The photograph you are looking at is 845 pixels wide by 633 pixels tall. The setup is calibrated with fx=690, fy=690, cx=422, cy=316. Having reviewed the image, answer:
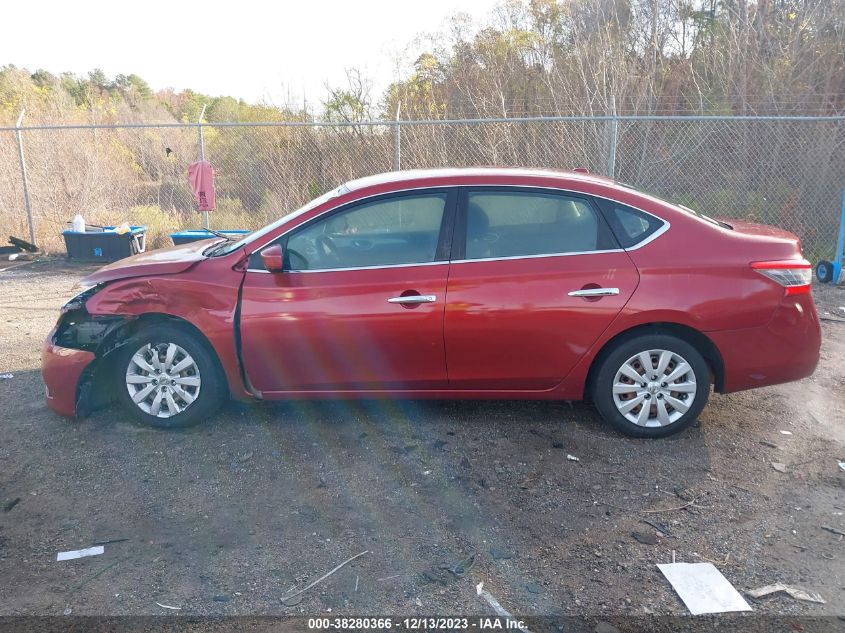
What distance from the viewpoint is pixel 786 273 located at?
14.0 feet

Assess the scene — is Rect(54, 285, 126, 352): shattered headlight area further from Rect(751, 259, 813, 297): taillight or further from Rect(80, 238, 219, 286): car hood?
Rect(751, 259, 813, 297): taillight

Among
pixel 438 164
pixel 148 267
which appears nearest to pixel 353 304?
pixel 148 267

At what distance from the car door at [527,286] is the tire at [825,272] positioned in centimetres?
613

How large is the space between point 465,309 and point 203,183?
757cm

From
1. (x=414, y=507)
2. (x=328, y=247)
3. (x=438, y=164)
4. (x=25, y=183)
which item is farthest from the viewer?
(x=25, y=183)

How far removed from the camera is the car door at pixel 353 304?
4.30m

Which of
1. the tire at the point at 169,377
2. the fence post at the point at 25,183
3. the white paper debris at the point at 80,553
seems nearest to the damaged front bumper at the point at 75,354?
the tire at the point at 169,377

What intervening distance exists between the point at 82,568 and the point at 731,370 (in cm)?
380

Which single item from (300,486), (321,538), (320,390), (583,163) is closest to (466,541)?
(321,538)

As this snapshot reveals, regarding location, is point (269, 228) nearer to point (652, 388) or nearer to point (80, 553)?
point (80, 553)

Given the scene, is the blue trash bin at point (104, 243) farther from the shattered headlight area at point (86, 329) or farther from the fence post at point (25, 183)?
the shattered headlight area at point (86, 329)

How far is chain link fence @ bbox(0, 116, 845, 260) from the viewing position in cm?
1102

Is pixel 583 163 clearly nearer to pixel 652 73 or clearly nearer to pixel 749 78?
pixel 652 73

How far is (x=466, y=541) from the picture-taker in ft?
11.1
